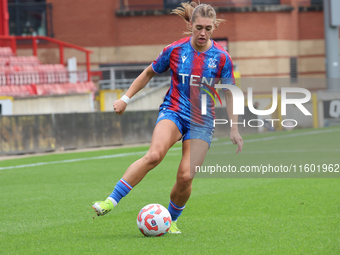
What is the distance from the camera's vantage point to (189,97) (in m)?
5.69

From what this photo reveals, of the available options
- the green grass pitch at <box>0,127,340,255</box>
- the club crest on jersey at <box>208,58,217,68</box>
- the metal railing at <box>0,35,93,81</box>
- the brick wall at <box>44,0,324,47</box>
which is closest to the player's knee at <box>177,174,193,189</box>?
the green grass pitch at <box>0,127,340,255</box>

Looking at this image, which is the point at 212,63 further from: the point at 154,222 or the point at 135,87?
the point at 154,222

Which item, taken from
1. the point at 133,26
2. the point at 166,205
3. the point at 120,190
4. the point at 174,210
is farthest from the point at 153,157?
the point at 133,26

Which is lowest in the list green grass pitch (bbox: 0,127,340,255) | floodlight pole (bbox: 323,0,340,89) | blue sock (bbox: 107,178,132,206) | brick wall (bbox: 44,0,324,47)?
green grass pitch (bbox: 0,127,340,255)

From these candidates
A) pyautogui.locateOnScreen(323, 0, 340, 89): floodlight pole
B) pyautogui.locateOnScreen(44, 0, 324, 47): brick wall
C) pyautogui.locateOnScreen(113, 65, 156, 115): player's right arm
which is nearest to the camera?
pyautogui.locateOnScreen(113, 65, 156, 115): player's right arm

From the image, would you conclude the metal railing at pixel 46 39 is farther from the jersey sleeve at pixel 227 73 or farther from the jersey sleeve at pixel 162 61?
the jersey sleeve at pixel 227 73

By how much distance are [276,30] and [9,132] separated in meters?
16.7

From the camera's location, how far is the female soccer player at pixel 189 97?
5457 mm

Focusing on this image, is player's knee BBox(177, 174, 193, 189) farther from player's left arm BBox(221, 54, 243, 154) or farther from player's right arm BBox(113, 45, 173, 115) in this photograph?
player's right arm BBox(113, 45, 173, 115)

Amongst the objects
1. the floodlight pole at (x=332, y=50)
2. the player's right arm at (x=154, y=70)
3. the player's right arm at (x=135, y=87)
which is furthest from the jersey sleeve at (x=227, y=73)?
the floodlight pole at (x=332, y=50)

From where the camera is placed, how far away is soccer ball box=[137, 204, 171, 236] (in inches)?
213

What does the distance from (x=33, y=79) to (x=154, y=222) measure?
16936 millimetres

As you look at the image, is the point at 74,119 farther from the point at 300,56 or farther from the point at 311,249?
the point at 300,56

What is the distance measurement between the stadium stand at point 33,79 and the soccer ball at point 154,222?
1518 centimetres
